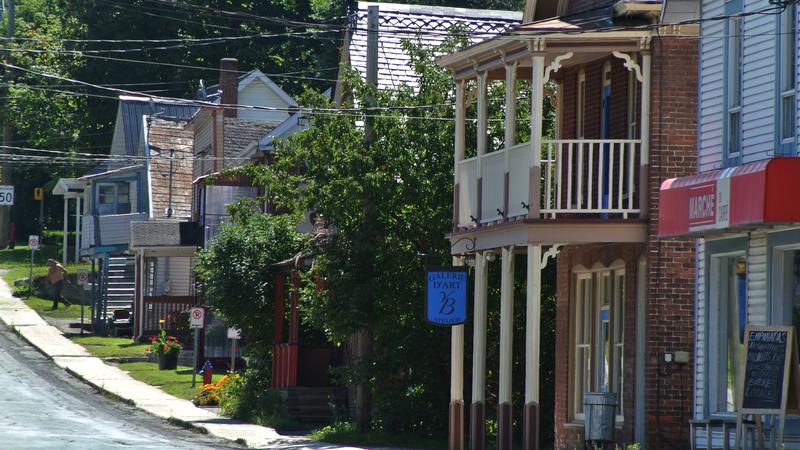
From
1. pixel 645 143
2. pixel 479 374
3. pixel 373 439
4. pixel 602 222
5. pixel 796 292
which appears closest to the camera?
pixel 796 292

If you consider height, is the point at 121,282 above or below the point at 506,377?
above

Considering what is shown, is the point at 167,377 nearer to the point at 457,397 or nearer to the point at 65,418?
the point at 65,418

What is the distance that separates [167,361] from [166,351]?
0.57m

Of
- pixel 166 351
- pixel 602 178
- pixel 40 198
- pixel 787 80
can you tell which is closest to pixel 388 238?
pixel 602 178

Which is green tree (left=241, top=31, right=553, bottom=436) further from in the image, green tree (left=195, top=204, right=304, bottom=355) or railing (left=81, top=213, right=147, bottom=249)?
railing (left=81, top=213, right=147, bottom=249)

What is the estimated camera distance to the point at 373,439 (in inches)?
Result: 1038

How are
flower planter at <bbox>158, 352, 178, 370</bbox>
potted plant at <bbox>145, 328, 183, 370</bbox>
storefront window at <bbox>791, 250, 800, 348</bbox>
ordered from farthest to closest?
flower planter at <bbox>158, 352, 178, 370</bbox>, potted plant at <bbox>145, 328, 183, 370</bbox>, storefront window at <bbox>791, 250, 800, 348</bbox>

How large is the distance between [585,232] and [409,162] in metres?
6.48

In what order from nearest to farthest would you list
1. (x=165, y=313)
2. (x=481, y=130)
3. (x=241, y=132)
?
(x=481, y=130), (x=165, y=313), (x=241, y=132)

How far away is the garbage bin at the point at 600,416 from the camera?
66.8 ft

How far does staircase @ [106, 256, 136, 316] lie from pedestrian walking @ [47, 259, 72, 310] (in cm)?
187

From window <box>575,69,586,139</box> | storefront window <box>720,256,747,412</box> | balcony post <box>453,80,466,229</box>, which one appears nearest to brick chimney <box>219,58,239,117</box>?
balcony post <box>453,80,466,229</box>

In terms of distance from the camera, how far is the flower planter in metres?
41.1

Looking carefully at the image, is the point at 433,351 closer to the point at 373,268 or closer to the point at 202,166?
the point at 373,268
